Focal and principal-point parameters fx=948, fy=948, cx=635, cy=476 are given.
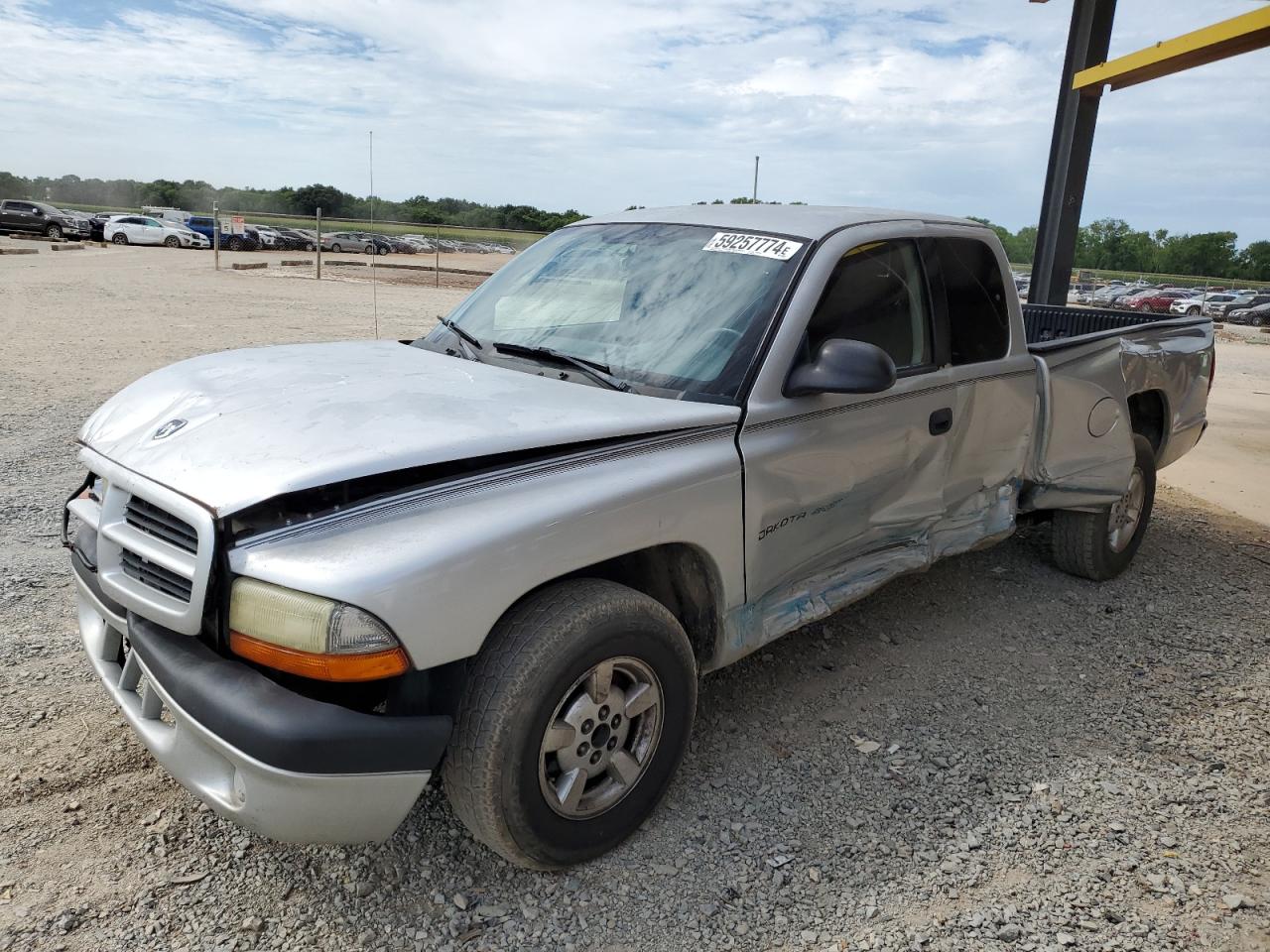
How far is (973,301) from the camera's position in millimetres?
4047

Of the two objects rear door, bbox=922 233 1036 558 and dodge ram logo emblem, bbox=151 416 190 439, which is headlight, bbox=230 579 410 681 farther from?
rear door, bbox=922 233 1036 558

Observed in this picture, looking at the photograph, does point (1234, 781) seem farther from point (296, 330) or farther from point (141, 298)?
point (141, 298)

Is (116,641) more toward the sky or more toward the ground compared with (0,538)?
more toward the sky

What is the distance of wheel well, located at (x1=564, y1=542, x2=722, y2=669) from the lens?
294 centimetres

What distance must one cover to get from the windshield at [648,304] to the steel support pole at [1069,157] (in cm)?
581

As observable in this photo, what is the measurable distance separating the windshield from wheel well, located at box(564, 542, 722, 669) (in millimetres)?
521

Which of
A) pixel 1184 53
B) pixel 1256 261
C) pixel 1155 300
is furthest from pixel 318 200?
pixel 1256 261

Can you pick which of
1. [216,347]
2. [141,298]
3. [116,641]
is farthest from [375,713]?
[141,298]

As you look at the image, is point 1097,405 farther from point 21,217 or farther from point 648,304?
point 21,217

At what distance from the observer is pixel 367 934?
2453 mm

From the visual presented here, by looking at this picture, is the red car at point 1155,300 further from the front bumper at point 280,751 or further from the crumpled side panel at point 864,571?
the front bumper at point 280,751

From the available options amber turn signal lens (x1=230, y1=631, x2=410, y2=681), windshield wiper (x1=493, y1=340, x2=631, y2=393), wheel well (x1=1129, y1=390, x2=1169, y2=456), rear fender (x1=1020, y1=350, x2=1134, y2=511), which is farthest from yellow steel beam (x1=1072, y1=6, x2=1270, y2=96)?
amber turn signal lens (x1=230, y1=631, x2=410, y2=681)

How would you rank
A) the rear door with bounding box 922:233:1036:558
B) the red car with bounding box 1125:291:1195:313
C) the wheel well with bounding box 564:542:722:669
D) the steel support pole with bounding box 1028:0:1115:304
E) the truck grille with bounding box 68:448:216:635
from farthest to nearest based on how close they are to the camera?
1. the red car with bounding box 1125:291:1195:313
2. the steel support pole with bounding box 1028:0:1115:304
3. the rear door with bounding box 922:233:1036:558
4. the wheel well with bounding box 564:542:722:669
5. the truck grille with bounding box 68:448:216:635

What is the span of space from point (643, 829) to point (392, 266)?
35112mm
